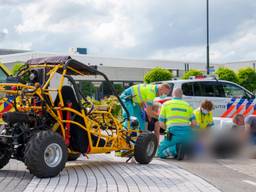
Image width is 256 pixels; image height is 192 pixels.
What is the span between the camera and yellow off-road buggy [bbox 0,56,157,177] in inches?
296

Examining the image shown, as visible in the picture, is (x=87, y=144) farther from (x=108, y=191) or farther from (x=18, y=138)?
(x=108, y=191)

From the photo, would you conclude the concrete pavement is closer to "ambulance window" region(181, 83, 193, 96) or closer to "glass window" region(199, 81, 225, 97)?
"ambulance window" region(181, 83, 193, 96)

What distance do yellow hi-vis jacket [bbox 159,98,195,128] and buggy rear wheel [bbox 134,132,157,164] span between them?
1.19m

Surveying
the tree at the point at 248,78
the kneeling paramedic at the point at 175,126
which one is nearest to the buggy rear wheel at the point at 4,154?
the kneeling paramedic at the point at 175,126

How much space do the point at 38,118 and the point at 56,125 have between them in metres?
0.33

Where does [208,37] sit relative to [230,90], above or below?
above

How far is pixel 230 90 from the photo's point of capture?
674 inches

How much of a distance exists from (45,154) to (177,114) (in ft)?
12.9

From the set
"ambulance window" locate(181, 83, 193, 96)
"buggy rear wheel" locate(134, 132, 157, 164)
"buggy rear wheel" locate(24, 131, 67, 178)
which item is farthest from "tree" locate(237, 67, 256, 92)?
"buggy rear wheel" locate(24, 131, 67, 178)

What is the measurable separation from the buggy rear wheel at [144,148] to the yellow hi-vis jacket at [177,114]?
1194mm

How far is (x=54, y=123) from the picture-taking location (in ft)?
26.9

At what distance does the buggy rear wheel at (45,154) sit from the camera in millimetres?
7266

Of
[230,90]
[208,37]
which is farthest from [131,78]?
[230,90]

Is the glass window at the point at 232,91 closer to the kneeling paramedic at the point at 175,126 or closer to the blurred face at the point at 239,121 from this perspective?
the blurred face at the point at 239,121
